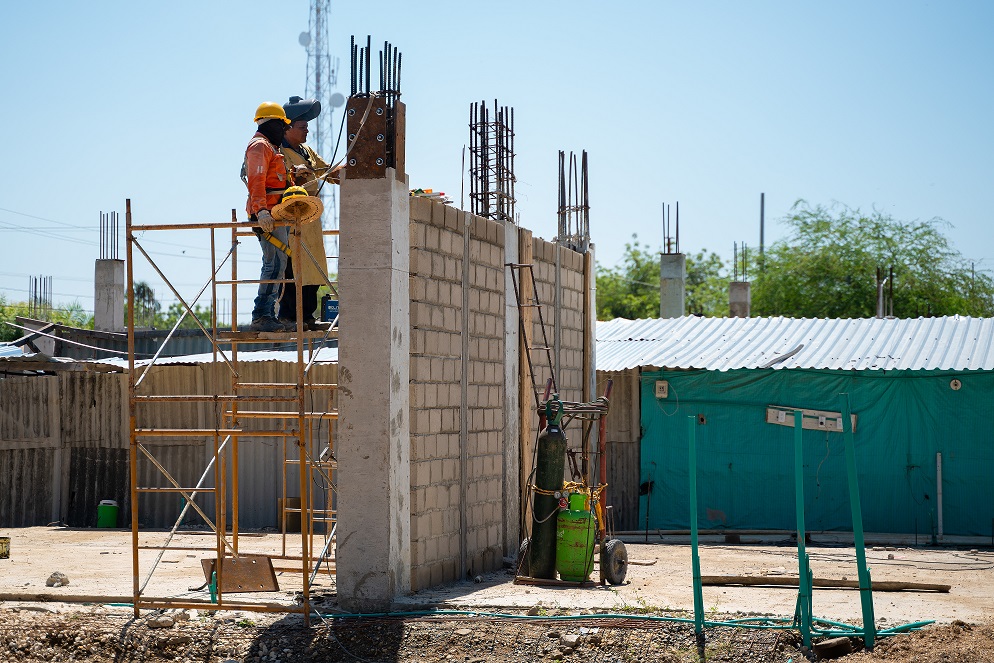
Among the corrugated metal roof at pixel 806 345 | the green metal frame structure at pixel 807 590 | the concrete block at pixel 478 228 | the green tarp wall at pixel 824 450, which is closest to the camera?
the green metal frame structure at pixel 807 590

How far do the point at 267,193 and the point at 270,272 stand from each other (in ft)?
2.27

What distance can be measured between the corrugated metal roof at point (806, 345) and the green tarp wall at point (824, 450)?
22 centimetres

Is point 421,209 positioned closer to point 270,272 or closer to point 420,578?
point 270,272

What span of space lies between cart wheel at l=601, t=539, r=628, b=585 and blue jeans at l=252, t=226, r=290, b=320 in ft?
11.8

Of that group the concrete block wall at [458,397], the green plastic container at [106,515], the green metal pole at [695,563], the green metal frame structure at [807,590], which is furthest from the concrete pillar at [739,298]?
the green metal pole at [695,563]

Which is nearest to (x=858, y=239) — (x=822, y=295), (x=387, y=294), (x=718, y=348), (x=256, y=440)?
(x=822, y=295)

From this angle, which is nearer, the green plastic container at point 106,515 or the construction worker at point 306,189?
the construction worker at point 306,189

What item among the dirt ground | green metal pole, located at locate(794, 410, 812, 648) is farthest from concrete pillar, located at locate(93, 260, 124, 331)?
green metal pole, located at locate(794, 410, 812, 648)

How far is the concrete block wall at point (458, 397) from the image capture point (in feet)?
31.3

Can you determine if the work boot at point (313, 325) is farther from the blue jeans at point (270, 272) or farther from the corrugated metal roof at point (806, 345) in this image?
the corrugated metal roof at point (806, 345)

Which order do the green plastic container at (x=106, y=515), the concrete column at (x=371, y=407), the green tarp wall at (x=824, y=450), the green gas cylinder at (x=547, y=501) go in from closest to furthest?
the concrete column at (x=371, y=407)
the green gas cylinder at (x=547, y=501)
the green tarp wall at (x=824, y=450)
the green plastic container at (x=106, y=515)

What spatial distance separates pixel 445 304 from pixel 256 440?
24.8ft

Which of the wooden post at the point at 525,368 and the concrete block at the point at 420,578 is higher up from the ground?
the wooden post at the point at 525,368

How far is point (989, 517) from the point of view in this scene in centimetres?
1469
